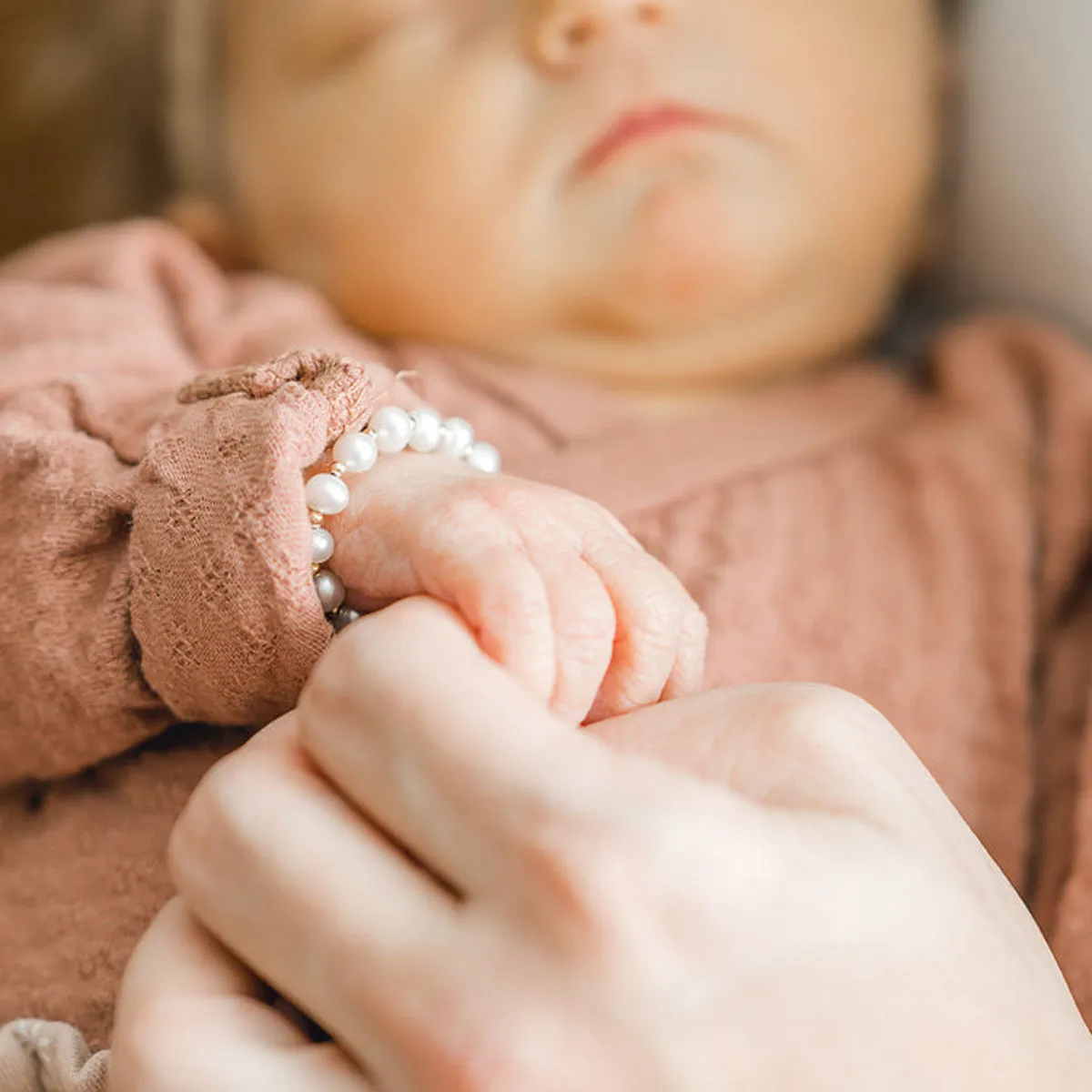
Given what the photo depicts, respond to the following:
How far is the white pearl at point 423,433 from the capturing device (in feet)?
2.12

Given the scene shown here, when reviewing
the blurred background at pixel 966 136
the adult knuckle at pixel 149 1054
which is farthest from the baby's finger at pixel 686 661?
the blurred background at pixel 966 136

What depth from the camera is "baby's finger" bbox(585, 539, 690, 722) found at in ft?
1.71

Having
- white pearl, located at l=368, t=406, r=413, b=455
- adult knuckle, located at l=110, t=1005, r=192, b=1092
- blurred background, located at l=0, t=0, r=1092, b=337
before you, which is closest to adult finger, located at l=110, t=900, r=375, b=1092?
adult knuckle, located at l=110, t=1005, r=192, b=1092

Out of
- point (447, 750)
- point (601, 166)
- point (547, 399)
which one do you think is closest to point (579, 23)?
point (601, 166)

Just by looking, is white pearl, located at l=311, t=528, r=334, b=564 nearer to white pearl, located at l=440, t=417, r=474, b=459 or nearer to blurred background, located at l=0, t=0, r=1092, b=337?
white pearl, located at l=440, t=417, r=474, b=459

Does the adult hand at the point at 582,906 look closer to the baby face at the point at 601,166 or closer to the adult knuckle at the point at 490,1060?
the adult knuckle at the point at 490,1060

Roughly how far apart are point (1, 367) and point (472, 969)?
19.6 inches

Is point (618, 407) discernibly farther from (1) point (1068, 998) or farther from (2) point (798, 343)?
(1) point (1068, 998)

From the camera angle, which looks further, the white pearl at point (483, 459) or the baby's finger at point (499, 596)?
the white pearl at point (483, 459)

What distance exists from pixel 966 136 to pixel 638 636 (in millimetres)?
681

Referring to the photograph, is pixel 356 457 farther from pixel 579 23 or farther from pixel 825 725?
pixel 579 23

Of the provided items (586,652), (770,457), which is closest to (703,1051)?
(586,652)

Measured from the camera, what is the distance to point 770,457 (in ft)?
2.83

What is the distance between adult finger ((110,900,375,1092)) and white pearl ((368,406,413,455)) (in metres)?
0.25
